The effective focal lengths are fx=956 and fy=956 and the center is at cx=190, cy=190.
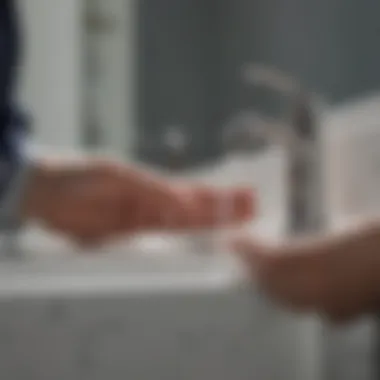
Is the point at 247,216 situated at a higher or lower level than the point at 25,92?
lower

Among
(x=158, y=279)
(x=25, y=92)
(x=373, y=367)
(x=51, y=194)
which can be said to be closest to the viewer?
(x=373, y=367)

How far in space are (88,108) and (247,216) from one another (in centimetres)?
46

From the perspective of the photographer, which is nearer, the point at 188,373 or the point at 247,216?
the point at 188,373

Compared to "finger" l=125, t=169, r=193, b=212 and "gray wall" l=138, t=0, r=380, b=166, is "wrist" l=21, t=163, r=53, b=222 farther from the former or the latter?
"gray wall" l=138, t=0, r=380, b=166

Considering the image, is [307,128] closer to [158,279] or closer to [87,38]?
[158,279]

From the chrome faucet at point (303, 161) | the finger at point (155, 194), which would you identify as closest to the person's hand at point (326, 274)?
the chrome faucet at point (303, 161)

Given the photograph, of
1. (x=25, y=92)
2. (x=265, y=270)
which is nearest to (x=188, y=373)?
(x=265, y=270)

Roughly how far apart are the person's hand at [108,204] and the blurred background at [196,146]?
0.03 meters

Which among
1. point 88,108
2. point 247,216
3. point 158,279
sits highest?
point 88,108

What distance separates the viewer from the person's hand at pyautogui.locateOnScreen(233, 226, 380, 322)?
78cm

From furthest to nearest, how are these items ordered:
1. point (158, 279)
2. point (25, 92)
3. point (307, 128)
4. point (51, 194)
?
1. point (25, 92)
2. point (51, 194)
3. point (307, 128)
4. point (158, 279)

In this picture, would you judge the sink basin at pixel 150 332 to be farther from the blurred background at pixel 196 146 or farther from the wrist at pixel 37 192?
the wrist at pixel 37 192

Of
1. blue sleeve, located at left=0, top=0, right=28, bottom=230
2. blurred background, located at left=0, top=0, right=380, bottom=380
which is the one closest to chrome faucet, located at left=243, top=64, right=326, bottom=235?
blurred background, located at left=0, top=0, right=380, bottom=380

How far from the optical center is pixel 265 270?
0.88 meters
